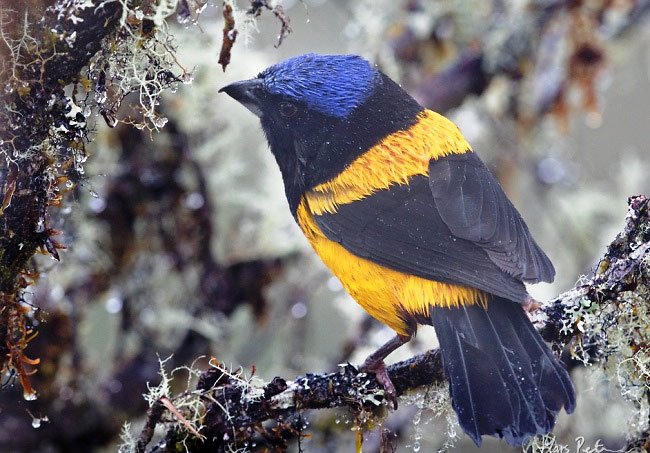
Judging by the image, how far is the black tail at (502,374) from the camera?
7.22ft

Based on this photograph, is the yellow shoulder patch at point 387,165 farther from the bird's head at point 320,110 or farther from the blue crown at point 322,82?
the blue crown at point 322,82

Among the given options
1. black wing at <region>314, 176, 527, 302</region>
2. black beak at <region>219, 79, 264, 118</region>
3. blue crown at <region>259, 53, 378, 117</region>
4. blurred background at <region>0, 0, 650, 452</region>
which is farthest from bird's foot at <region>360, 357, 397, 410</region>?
black beak at <region>219, 79, 264, 118</region>

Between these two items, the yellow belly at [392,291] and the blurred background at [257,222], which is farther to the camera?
the blurred background at [257,222]

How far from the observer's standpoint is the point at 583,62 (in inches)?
188

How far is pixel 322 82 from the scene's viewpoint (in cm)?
298

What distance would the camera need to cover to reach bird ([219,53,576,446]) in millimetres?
2293

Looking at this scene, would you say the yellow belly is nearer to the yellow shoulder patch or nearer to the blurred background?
the yellow shoulder patch

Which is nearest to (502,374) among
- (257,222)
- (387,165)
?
(387,165)

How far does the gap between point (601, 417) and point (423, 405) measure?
214 centimetres

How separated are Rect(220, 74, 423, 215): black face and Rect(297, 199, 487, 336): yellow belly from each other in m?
0.26

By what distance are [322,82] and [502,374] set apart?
1.38 meters

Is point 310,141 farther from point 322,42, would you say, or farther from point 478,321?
point 322,42

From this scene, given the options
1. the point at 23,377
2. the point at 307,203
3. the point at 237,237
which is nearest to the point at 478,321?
the point at 307,203

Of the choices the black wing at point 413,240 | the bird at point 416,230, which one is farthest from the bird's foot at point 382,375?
the black wing at point 413,240
